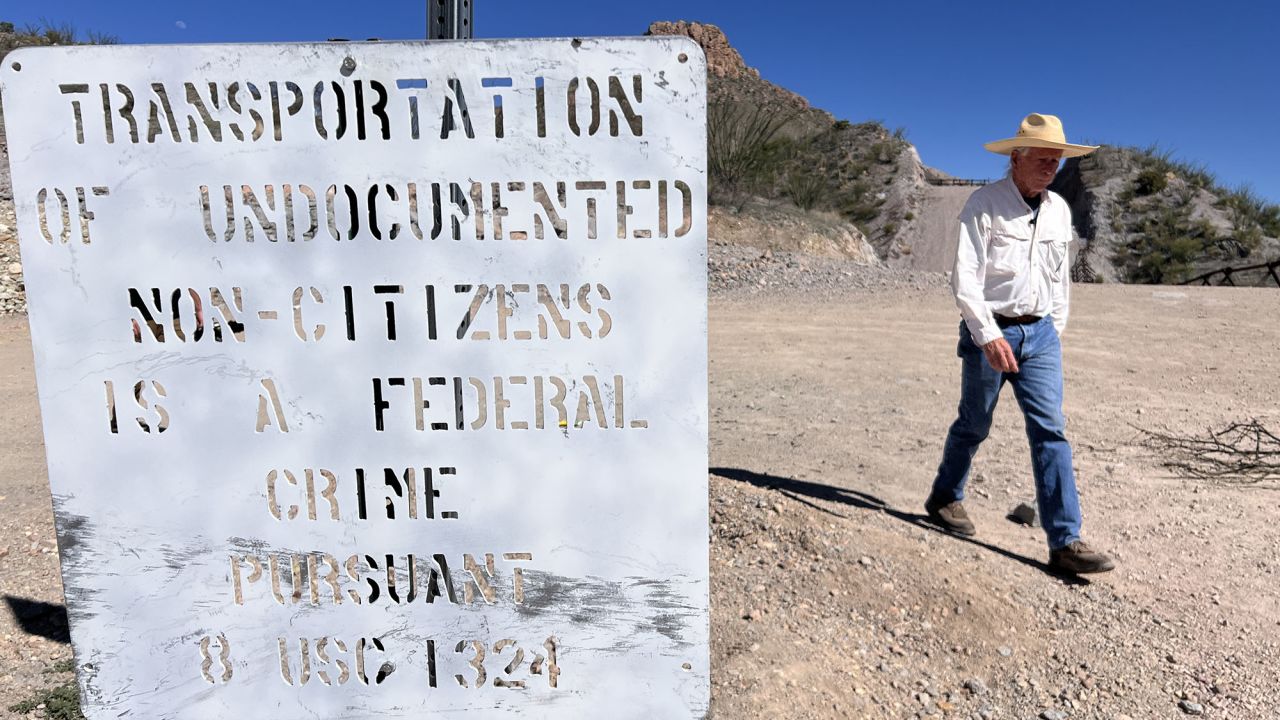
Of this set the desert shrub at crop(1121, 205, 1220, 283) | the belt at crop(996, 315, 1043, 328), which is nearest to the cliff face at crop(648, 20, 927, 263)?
the belt at crop(996, 315, 1043, 328)

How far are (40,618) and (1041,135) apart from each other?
4.12m

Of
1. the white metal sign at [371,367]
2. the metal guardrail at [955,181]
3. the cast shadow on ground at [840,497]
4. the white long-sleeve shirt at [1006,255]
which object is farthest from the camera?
the metal guardrail at [955,181]

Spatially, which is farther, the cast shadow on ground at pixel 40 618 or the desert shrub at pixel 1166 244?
the desert shrub at pixel 1166 244

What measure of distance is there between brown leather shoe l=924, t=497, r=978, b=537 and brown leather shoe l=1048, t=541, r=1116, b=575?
0.53 meters

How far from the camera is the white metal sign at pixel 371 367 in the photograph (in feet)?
6.78

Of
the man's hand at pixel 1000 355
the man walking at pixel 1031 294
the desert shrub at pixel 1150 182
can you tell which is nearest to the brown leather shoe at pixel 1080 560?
the man walking at pixel 1031 294

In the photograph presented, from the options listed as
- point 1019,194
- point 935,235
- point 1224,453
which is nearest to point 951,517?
point 1019,194

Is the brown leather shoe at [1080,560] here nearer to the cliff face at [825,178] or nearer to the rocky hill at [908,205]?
the cliff face at [825,178]

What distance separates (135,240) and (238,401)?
1.47 ft

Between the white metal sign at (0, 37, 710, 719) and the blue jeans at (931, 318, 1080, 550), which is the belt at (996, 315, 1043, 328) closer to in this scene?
the blue jeans at (931, 318, 1080, 550)

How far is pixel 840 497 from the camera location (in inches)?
177

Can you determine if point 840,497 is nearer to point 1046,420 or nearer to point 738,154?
point 1046,420

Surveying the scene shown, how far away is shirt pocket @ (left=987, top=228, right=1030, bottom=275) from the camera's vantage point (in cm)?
348

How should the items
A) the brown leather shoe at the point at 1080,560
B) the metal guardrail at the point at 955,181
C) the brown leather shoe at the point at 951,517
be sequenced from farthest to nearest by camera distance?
1. the metal guardrail at the point at 955,181
2. the brown leather shoe at the point at 951,517
3. the brown leather shoe at the point at 1080,560
